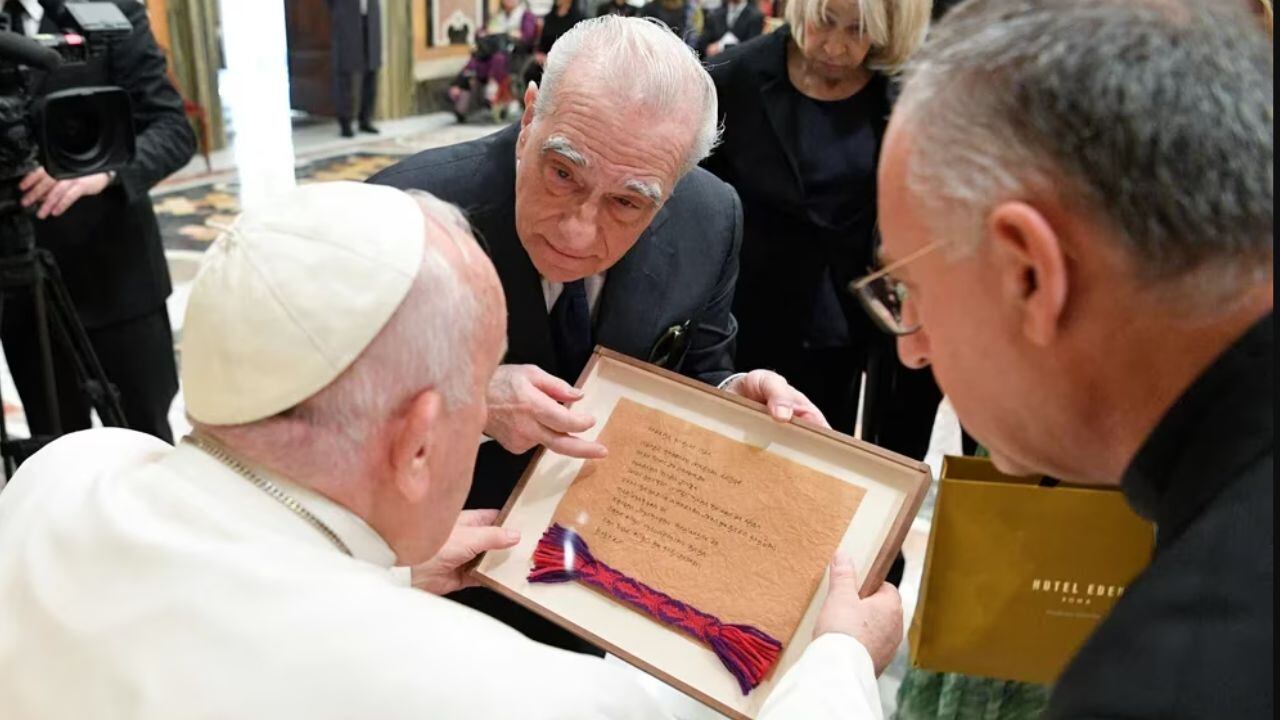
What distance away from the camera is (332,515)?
1078 mm

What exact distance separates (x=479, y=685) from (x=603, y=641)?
1.81 ft

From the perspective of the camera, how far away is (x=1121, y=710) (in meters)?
0.79

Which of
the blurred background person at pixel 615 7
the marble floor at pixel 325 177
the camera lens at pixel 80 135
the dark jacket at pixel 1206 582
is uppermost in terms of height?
the dark jacket at pixel 1206 582

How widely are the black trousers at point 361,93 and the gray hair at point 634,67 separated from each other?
823 cm

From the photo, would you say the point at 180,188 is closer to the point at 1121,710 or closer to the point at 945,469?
the point at 945,469

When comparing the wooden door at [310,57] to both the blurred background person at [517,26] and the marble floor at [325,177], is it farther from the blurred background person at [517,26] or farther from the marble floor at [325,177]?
the blurred background person at [517,26]

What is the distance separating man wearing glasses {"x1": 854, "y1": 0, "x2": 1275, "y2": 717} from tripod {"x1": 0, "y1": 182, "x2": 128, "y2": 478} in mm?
2310

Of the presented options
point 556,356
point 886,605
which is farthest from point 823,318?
point 886,605

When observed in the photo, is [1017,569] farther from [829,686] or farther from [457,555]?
[457,555]

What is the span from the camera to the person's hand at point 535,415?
64.1 inches

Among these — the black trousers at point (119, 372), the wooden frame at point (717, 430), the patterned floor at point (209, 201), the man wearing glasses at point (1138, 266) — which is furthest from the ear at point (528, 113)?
the patterned floor at point (209, 201)

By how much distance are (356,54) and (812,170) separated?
23.9 feet

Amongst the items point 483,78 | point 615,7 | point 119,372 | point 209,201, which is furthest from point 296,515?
point 483,78

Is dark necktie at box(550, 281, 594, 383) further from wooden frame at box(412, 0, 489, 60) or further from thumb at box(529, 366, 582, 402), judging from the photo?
wooden frame at box(412, 0, 489, 60)
